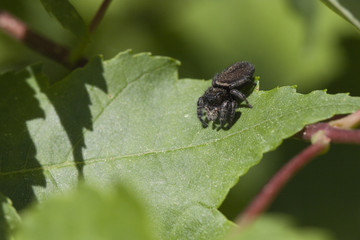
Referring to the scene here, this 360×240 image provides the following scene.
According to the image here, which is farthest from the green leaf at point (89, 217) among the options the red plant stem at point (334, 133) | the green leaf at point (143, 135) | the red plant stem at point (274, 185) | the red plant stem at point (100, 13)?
the red plant stem at point (100, 13)

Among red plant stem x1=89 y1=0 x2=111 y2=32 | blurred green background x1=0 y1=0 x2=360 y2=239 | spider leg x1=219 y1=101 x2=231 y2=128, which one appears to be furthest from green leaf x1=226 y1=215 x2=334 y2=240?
blurred green background x1=0 y1=0 x2=360 y2=239

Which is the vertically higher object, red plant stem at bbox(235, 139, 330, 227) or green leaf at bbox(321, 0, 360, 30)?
green leaf at bbox(321, 0, 360, 30)

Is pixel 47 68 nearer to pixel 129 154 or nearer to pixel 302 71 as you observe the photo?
pixel 129 154

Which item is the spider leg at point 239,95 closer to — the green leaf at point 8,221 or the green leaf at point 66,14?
the green leaf at point 66,14

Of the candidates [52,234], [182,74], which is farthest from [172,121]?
[182,74]

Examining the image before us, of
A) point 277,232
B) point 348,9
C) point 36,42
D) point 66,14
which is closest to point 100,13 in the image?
point 66,14

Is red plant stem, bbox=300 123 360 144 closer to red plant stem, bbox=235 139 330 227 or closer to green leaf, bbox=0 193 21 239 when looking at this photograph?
red plant stem, bbox=235 139 330 227
